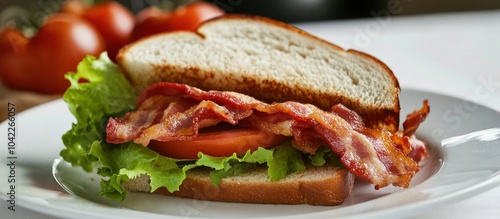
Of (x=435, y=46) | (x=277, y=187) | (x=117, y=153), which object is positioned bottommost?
(x=435, y=46)

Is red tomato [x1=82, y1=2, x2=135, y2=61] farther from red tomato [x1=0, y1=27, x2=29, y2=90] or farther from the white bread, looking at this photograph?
the white bread

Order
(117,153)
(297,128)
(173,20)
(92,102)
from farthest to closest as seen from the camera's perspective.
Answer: (173,20) → (92,102) → (117,153) → (297,128)

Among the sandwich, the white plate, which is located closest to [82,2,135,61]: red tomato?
the white plate

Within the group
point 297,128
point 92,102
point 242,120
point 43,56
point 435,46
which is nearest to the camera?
point 297,128

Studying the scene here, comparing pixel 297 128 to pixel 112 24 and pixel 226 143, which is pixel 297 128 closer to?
pixel 226 143

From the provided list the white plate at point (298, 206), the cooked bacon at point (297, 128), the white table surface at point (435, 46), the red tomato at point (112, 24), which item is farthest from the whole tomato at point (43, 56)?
the cooked bacon at point (297, 128)

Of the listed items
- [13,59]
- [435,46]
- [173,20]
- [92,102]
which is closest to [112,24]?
[173,20]
